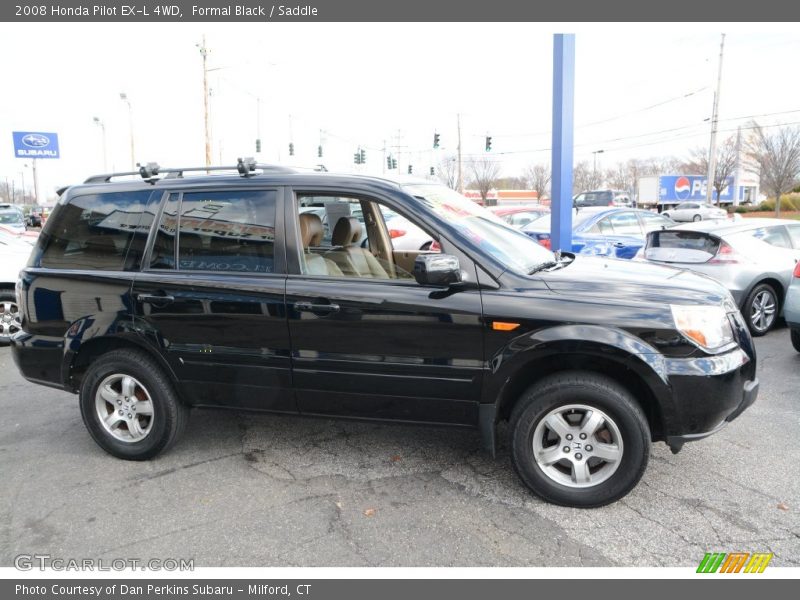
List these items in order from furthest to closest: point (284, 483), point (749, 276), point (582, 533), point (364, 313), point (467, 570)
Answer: point (749, 276), point (284, 483), point (364, 313), point (582, 533), point (467, 570)

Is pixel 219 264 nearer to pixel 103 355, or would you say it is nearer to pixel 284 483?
pixel 103 355

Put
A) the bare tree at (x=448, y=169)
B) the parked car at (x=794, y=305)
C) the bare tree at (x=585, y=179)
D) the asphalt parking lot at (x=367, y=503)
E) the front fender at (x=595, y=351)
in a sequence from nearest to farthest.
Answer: the asphalt parking lot at (x=367, y=503) < the front fender at (x=595, y=351) < the parked car at (x=794, y=305) < the bare tree at (x=448, y=169) < the bare tree at (x=585, y=179)

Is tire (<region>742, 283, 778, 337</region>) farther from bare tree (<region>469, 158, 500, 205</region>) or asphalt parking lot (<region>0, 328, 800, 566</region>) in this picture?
bare tree (<region>469, 158, 500, 205</region>)

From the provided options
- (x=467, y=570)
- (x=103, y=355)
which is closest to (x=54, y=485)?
(x=103, y=355)

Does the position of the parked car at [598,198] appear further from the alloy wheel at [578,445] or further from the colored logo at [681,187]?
the alloy wheel at [578,445]

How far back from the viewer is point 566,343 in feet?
10.3

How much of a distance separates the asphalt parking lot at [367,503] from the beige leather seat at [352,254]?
131 centimetres

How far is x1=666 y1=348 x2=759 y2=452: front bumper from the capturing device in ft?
10.2

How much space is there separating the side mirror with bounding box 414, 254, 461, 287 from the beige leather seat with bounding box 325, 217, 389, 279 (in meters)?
0.39

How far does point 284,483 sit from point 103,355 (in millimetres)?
1567

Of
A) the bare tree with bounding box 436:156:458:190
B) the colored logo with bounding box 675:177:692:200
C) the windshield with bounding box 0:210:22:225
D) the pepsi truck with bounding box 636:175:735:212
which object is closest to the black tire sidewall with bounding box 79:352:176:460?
the windshield with bounding box 0:210:22:225

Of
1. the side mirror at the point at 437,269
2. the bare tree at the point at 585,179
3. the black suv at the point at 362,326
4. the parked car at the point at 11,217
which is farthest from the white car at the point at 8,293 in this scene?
the bare tree at the point at 585,179

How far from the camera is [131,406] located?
3986 millimetres

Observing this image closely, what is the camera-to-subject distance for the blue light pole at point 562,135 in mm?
6988
